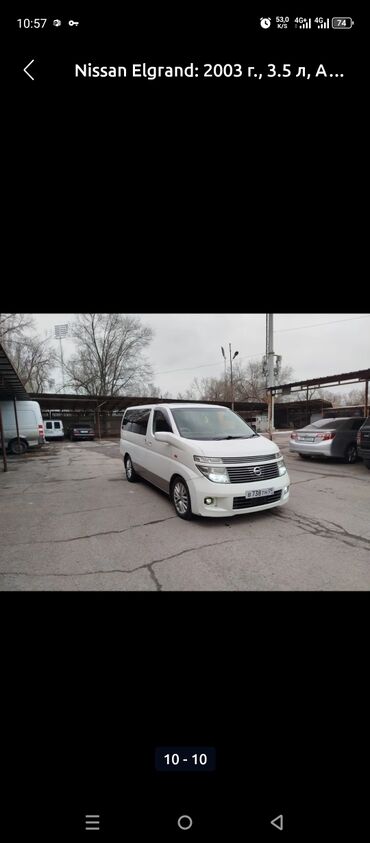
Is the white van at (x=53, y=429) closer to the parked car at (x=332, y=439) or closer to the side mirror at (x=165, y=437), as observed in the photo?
the parked car at (x=332, y=439)

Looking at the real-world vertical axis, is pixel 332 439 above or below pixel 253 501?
above

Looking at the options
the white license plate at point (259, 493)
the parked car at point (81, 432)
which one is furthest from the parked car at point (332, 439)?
the parked car at point (81, 432)

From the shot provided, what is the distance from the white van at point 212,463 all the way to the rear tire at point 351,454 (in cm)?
581

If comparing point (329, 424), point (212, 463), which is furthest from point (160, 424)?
point (329, 424)

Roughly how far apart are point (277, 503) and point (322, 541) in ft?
2.73

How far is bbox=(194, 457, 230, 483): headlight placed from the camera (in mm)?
→ 3863

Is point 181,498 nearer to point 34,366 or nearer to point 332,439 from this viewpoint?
point 332,439

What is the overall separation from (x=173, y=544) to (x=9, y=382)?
10002 mm

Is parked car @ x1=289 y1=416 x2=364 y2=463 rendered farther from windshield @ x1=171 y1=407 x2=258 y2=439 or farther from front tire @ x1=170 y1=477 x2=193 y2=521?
front tire @ x1=170 y1=477 x2=193 y2=521

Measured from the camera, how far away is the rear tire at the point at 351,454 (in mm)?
9469

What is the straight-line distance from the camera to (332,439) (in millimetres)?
9141
